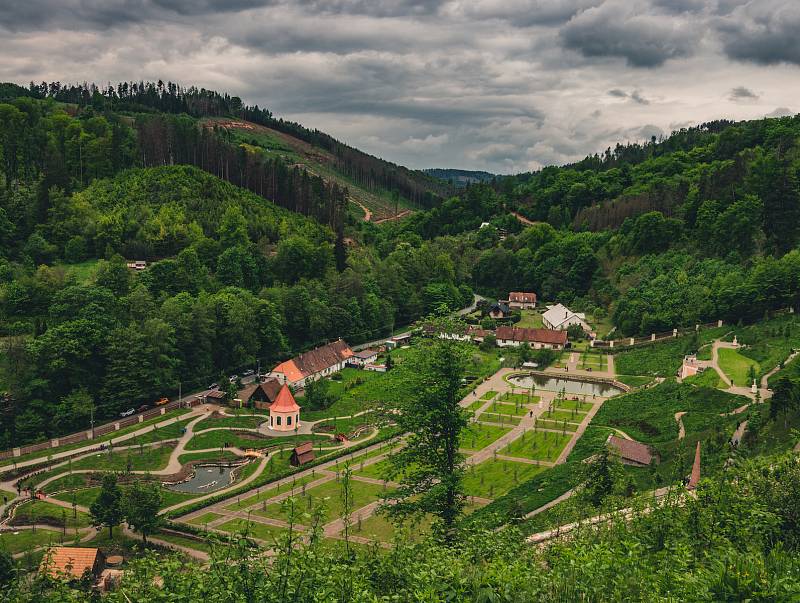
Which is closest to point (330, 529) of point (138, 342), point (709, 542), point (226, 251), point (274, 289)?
point (709, 542)

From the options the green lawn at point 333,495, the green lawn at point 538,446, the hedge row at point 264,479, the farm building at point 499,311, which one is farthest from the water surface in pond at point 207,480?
the farm building at point 499,311

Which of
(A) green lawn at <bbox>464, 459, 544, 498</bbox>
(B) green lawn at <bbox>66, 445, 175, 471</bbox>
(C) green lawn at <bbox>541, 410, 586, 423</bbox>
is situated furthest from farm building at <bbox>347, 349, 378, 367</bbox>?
(A) green lawn at <bbox>464, 459, 544, 498</bbox>

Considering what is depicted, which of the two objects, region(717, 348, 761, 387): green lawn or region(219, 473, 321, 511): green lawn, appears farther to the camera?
region(717, 348, 761, 387): green lawn

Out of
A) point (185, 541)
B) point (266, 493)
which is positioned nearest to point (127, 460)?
point (266, 493)

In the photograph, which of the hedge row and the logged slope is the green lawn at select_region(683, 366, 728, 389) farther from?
the logged slope

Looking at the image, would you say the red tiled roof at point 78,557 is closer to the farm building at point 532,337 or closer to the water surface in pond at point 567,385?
the water surface in pond at point 567,385

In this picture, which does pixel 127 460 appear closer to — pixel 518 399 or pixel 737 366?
pixel 518 399
